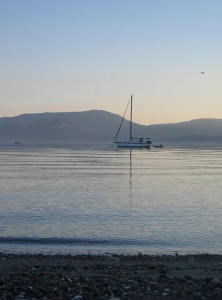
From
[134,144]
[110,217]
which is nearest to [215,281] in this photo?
[110,217]

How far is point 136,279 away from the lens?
11773 millimetres

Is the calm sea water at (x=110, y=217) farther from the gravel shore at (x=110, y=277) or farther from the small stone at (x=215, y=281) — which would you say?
the small stone at (x=215, y=281)

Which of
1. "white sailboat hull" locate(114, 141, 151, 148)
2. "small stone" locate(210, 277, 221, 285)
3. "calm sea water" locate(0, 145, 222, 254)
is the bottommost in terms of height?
"calm sea water" locate(0, 145, 222, 254)

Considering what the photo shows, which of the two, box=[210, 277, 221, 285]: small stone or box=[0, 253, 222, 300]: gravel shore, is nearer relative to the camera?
box=[0, 253, 222, 300]: gravel shore

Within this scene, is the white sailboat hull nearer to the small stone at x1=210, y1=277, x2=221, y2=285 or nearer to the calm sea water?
the calm sea water

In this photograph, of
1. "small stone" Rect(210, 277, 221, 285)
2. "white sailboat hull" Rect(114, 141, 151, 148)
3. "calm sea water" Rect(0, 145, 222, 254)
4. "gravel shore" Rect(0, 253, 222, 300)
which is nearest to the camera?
"gravel shore" Rect(0, 253, 222, 300)

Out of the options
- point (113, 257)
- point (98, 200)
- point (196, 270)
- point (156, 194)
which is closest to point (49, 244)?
point (113, 257)

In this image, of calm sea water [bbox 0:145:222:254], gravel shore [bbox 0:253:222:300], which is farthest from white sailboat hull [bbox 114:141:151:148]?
gravel shore [bbox 0:253:222:300]

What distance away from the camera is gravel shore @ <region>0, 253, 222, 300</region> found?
34.3 feet

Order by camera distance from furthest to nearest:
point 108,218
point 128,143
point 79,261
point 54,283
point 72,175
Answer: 1. point 128,143
2. point 72,175
3. point 108,218
4. point 79,261
5. point 54,283

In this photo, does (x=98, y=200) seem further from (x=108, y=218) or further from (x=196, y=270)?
(x=196, y=270)

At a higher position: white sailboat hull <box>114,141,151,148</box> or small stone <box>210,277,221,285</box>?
white sailboat hull <box>114,141,151,148</box>

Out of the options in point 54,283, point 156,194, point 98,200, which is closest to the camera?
point 54,283

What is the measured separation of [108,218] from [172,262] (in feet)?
27.9
